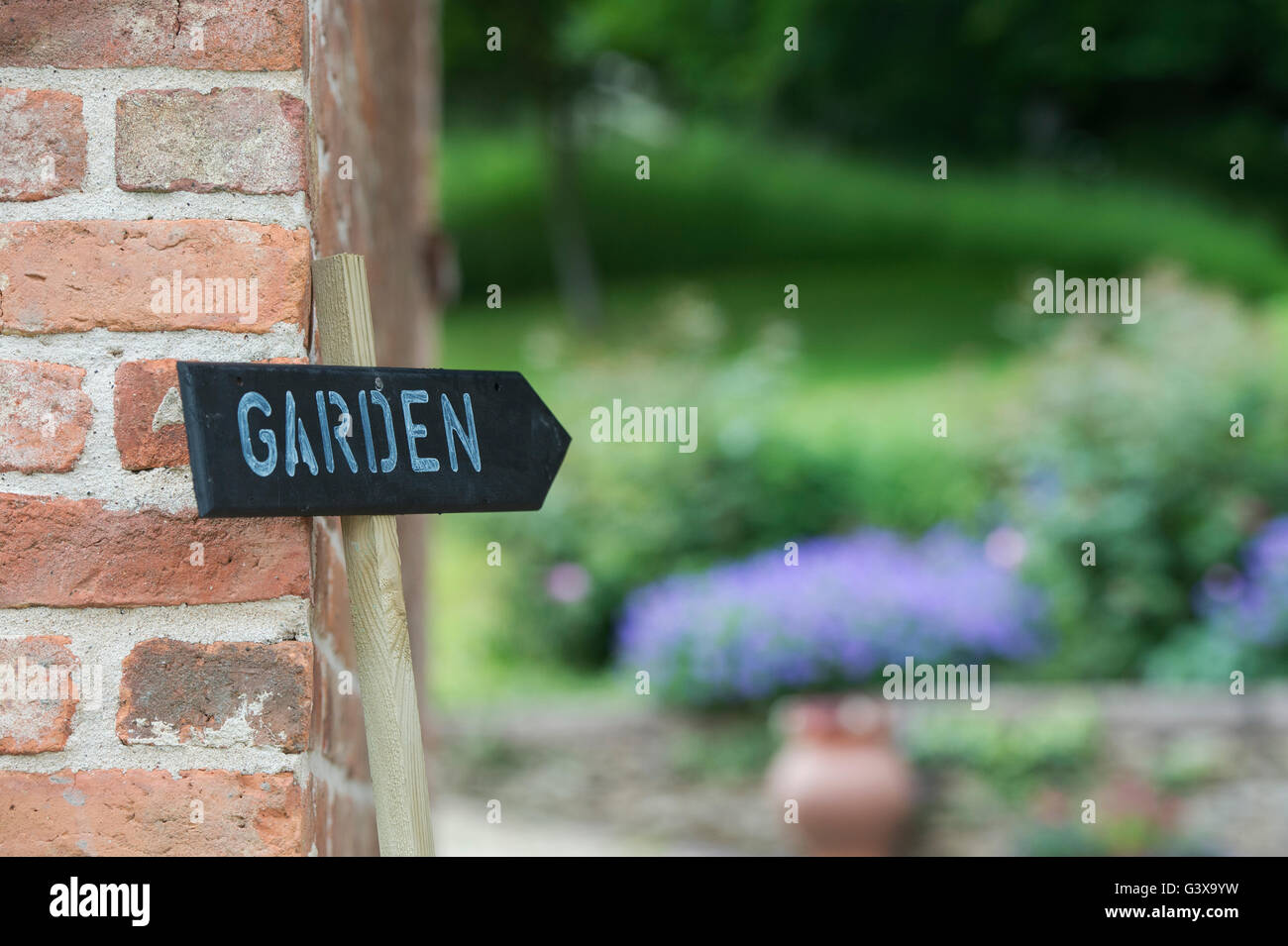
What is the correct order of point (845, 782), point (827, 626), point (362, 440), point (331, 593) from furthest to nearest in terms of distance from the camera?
point (827, 626), point (845, 782), point (331, 593), point (362, 440)

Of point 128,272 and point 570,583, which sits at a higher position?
point 128,272

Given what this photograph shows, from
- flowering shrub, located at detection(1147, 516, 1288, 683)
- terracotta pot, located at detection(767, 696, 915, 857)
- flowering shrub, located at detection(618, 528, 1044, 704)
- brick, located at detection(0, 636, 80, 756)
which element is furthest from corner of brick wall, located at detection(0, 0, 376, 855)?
flowering shrub, located at detection(1147, 516, 1288, 683)

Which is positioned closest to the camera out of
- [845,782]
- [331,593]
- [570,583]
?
[331,593]

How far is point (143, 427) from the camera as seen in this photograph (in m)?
0.98

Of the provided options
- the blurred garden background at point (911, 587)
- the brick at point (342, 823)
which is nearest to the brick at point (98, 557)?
the brick at point (342, 823)

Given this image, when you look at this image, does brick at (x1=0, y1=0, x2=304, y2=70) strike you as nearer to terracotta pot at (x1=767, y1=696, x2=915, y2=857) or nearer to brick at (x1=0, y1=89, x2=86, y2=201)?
brick at (x1=0, y1=89, x2=86, y2=201)

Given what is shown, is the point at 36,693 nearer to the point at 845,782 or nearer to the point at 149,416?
the point at 149,416

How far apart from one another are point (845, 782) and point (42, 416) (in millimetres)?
3396

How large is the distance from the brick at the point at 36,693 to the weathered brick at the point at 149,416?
0.16 m

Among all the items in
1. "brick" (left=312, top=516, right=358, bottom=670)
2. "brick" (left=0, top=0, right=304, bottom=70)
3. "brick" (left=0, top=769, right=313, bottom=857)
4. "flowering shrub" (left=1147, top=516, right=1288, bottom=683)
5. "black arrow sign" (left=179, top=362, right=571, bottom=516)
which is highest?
"brick" (left=0, top=0, right=304, bottom=70)

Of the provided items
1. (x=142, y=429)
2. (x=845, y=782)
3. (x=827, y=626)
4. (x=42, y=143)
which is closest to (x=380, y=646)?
(x=142, y=429)

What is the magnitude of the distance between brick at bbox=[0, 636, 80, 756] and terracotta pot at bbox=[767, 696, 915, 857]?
130 inches

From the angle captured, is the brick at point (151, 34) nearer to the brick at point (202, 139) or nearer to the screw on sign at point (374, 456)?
the brick at point (202, 139)

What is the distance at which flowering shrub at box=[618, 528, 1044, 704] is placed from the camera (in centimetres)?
450
